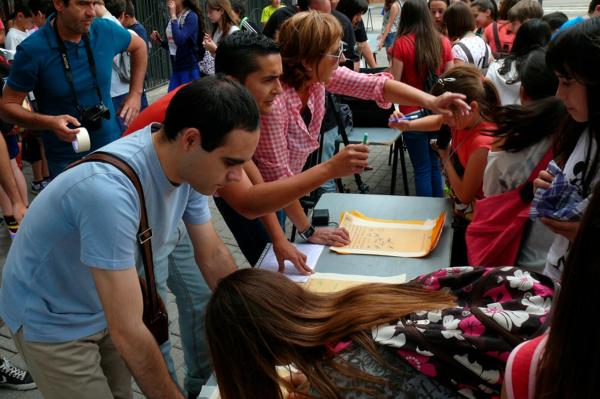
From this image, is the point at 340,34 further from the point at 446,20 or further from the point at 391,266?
the point at 446,20

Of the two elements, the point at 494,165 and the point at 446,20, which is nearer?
the point at 494,165

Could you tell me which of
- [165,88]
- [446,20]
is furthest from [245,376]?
[165,88]

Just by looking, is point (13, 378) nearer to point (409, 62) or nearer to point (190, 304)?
point (190, 304)

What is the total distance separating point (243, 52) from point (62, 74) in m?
1.48

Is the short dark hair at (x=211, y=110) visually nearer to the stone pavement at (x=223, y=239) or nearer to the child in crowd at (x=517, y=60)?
the stone pavement at (x=223, y=239)

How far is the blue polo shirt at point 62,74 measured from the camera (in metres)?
3.00

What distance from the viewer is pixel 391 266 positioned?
2.24m

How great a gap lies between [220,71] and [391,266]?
1011mm

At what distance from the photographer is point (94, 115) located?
3.20m

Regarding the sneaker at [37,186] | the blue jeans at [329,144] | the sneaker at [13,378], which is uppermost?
the blue jeans at [329,144]

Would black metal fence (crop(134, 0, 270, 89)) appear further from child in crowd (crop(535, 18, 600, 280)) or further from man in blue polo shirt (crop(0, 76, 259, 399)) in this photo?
child in crowd (crop(535, 18, 600, 280))

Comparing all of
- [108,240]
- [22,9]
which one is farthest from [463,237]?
[22,9]

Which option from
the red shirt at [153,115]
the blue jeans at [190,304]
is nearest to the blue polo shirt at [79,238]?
the red shirt at [153,115]

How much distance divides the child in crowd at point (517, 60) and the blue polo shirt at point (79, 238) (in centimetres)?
269
